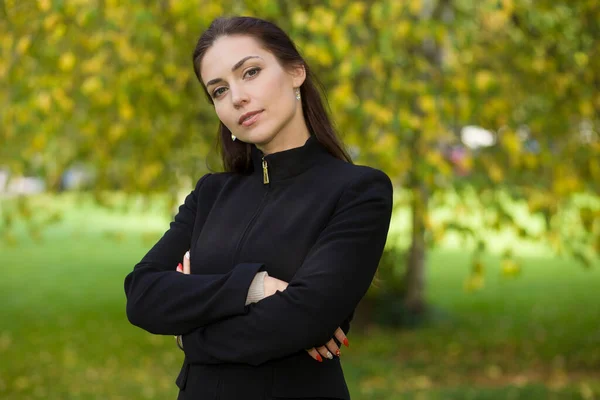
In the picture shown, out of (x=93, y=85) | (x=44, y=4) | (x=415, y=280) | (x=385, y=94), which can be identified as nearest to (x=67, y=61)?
(x=93, y=85)

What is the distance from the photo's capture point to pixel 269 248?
2.34 meters

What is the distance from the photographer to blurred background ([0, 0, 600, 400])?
18.7 feet

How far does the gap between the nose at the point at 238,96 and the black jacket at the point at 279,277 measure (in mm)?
195

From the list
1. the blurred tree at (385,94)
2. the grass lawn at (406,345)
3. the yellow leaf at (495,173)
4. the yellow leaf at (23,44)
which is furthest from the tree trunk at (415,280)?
the yellow leaf at (23,44)

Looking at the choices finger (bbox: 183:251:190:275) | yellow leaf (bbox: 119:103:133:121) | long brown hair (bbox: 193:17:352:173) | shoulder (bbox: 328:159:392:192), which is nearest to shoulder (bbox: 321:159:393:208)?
shoulder (bbox: 328:159:392:192)

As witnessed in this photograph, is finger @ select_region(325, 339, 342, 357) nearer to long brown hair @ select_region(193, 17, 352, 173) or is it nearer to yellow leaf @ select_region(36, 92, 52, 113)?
long brown hair @ select_region(193, 17, 352, 173)

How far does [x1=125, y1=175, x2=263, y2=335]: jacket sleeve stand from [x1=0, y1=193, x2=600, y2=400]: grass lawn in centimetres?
479

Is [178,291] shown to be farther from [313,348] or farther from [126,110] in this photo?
[126,110]

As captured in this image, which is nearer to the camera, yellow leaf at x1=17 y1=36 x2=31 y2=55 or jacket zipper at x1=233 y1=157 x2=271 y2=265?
jacket zipper at x1=233 y1=157 x2=271 y2=265

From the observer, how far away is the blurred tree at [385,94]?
5.62 metres

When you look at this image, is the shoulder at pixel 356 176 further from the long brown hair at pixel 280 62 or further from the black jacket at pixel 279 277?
the long brown hair at pixel 280 62

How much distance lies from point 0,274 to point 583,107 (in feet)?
42.7

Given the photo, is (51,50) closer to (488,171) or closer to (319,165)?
(488,171)

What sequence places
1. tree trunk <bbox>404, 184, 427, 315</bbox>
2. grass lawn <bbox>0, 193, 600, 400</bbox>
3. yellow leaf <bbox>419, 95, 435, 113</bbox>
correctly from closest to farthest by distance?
1. yellow leaf <bbox>419, 95, 435, 113</bbox>
2. grass lawn <bbox>0, 193, 600, 400</bbox>
3. tree trunk <bbox>404, 184, 427, 315</bbox>
